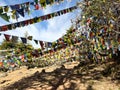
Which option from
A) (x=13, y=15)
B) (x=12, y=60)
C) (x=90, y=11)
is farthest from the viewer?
(x=12, y=60)

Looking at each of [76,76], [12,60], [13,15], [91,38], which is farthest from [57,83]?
[12,60]

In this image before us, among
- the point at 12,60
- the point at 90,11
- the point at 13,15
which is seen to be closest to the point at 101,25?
the point at 90,11

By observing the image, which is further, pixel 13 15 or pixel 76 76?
pixel 76 76

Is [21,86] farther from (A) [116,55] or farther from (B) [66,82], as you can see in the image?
(A) [116,55]

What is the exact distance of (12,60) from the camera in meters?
27.7

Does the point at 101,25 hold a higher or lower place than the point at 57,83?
higher

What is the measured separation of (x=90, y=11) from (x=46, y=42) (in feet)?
17.3

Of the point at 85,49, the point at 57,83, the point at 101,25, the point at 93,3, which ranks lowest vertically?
the point at 57,83

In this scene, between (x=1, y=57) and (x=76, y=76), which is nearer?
(x=76, y=76)

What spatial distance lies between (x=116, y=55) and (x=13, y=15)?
8060 millimetres

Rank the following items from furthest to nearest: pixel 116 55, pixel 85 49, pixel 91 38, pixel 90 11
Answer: pixel 116 55 < pixel 85 49 < pixel 91 38 < pixel 90 11

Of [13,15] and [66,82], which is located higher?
[13,15]

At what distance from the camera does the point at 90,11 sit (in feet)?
47.0

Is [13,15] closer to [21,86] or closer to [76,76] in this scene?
[21,86]
